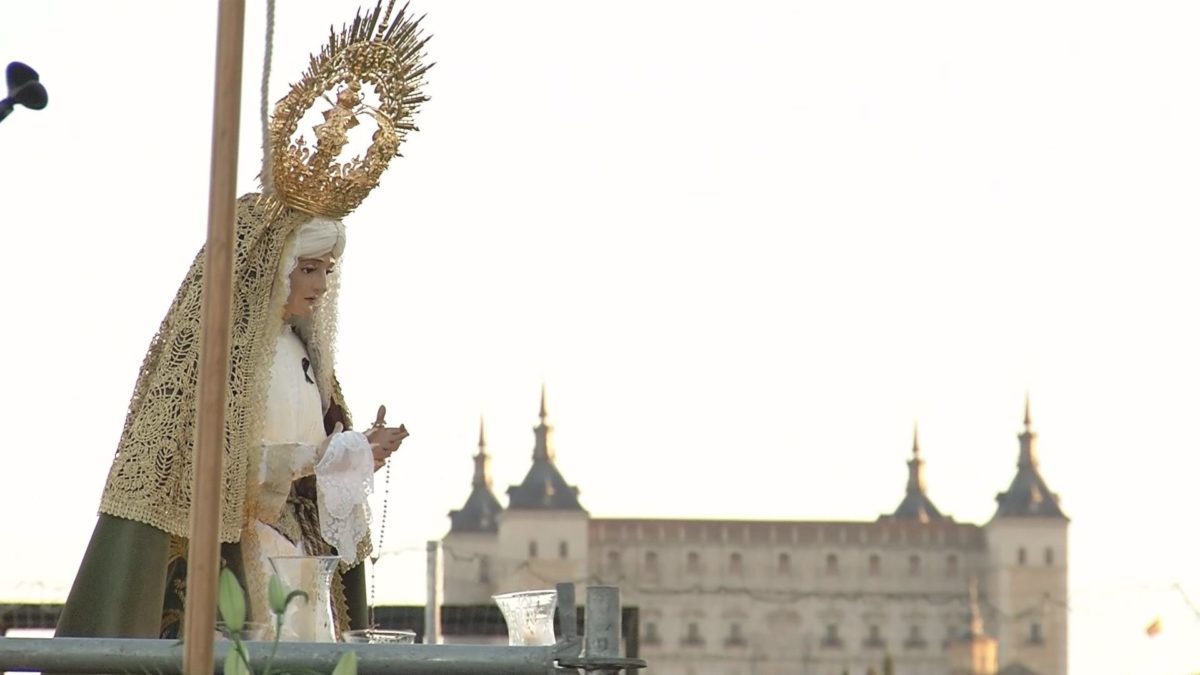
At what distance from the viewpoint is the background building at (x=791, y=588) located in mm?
85812

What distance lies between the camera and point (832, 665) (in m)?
83.9

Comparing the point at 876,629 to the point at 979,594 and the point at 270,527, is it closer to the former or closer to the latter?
the point at 979,594

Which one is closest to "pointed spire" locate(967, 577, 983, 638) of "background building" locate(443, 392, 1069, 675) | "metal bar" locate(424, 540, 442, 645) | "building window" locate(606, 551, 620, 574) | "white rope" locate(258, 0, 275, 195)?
"background building" locate(443, 392, 1069, 675)

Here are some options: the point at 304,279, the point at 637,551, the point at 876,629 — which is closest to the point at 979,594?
the point at 876,629

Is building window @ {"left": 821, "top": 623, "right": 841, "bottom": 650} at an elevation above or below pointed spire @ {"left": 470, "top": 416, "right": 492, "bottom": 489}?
below

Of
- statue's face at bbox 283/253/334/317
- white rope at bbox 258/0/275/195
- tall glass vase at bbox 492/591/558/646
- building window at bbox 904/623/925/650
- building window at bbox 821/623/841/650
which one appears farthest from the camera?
building window at bbox 904/623/925/650

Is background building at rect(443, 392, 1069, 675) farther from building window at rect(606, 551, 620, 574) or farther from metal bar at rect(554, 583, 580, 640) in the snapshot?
metal bar at rect(554, 583, 580, 640)

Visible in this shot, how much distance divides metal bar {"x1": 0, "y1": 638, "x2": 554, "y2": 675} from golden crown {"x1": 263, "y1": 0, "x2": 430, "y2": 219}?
5.54 ft

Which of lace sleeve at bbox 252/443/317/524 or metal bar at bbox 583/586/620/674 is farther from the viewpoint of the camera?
lace sleeve at bbox 252/443/317/524

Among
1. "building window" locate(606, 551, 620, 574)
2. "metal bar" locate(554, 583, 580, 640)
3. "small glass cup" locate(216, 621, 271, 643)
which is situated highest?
"building window" locate(606, 551, 620, 574)

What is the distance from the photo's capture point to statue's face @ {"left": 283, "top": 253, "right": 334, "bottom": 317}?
501 cm

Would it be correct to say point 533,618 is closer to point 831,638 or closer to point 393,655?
Result: point 393,655

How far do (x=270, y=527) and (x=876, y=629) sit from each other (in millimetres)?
82982

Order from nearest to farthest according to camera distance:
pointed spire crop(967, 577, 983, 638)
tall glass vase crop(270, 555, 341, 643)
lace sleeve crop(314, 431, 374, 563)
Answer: tall glass vase crop(270, 555, 341, 643) → lace sleeve crop(314, 431, 374, 563) → pointed spire crop(967, 577, 983, 638)
